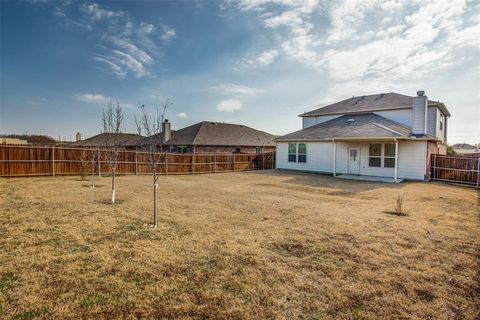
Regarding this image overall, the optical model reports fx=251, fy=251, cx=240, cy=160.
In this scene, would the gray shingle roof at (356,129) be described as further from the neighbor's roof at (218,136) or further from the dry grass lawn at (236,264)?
the dry grass lawn at (236,264)

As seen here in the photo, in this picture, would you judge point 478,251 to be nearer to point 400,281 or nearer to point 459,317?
point 400,281

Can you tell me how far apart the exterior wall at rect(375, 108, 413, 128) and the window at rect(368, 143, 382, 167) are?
3.85 m

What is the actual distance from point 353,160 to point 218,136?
54.2ft

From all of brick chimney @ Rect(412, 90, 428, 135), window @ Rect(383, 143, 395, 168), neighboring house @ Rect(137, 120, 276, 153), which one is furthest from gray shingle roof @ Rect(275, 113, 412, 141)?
neighboring house @ Rect(137, 120, 276, 153)

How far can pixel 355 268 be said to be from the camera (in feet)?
12.9

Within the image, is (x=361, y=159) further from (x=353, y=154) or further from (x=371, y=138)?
(x=371, y=138)

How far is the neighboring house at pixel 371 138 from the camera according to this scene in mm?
16484

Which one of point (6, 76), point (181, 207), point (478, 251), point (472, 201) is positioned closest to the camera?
point (478, 251)

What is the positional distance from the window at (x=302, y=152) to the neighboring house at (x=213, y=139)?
10.5 m

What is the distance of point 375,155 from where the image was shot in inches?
706

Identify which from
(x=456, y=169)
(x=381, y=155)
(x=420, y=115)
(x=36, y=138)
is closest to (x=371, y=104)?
(x=420, y=115)

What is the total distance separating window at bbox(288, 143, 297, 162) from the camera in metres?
22.2

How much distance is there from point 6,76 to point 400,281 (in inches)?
791

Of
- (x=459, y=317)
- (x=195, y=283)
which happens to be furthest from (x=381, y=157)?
(x=195, y=283)
